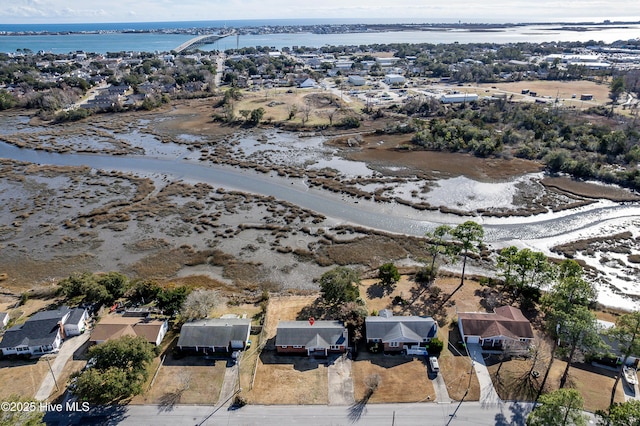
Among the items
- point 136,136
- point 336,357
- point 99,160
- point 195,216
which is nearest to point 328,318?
point 336,357

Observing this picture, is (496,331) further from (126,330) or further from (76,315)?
(76,315)

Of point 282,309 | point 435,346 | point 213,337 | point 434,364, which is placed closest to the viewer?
point 434,364

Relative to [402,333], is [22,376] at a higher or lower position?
lower

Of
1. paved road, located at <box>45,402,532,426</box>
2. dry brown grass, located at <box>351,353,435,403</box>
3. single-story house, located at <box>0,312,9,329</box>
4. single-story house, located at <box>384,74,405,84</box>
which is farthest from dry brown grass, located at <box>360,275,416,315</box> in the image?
single-story house, located at <box>384,74,405,84</box>

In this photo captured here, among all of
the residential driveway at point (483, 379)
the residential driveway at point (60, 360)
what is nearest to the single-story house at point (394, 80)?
the residential driveway at point (483, 379)

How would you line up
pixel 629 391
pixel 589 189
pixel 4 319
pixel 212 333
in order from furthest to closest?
1. pixel 589 189
2. pixel 4 319
3. pixel 212 333
4. pixel 629 391

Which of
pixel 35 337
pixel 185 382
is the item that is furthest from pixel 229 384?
pixel 35 337

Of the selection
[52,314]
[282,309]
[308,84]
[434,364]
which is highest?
[308,84]

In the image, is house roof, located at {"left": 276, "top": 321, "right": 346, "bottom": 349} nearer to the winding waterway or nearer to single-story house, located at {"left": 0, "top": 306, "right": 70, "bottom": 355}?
single-story house, located at {"left": 0, "top": 306, "right": 70, "bottom": 355}
